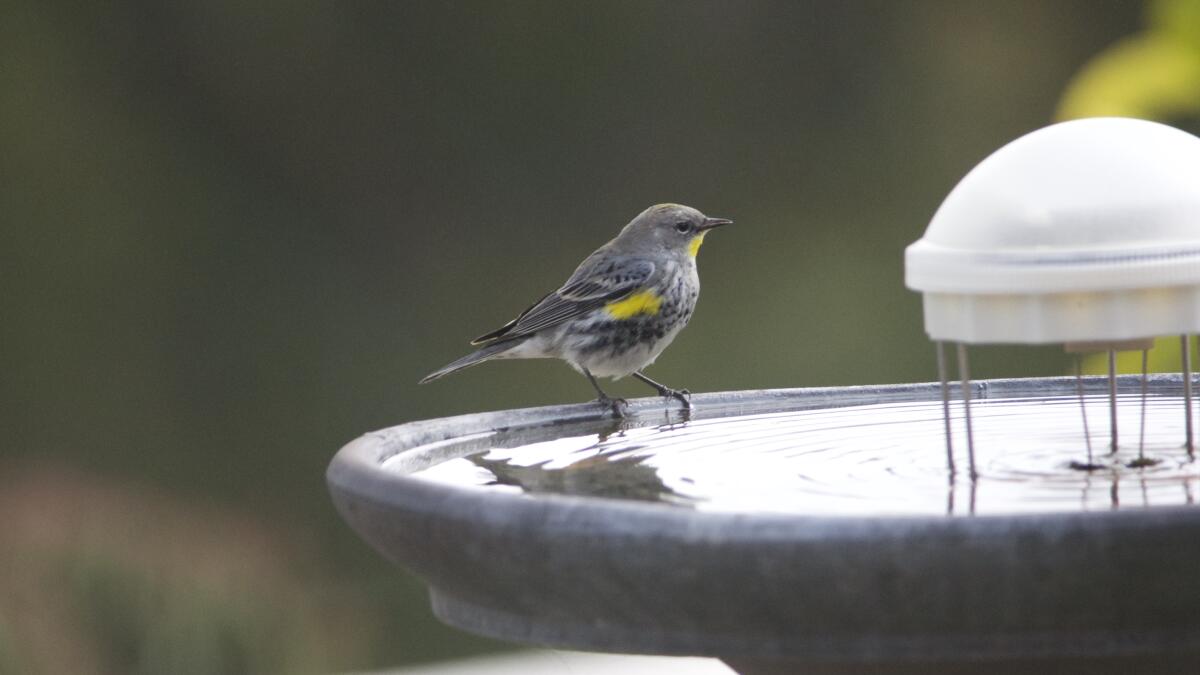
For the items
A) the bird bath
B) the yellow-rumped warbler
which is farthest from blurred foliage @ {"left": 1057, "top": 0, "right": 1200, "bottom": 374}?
the bird bath

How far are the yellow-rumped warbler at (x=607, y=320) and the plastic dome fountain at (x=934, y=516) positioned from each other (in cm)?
262

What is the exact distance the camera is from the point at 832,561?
64.0 inches

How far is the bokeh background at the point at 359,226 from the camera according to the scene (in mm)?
7426

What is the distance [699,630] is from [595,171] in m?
7.21

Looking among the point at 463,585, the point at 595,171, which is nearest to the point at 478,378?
the point at 595,171

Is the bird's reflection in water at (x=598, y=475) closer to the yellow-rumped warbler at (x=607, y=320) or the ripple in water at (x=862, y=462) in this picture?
the ripple in water at (x=862, y=462)

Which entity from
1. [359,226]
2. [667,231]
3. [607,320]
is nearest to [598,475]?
[607,320]

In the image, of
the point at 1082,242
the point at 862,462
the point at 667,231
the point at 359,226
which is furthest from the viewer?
the point at 359,226

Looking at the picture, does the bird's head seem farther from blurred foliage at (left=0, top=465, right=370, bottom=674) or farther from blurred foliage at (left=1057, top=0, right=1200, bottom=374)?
blurred foliage at (left=0, top=465, right=370, bottom=674)

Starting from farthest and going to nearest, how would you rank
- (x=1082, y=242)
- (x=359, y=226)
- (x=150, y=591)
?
(x=359, y=226) → (x=150, y=591) → (x=1082, y=242)

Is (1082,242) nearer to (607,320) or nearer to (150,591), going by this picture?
(607,320)

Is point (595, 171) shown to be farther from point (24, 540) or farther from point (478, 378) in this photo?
point (24, 540)

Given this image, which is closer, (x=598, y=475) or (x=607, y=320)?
(x=598, y=475)

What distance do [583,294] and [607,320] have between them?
174 millimetres
